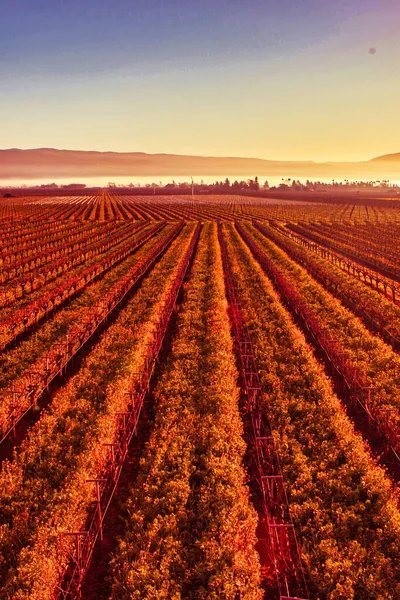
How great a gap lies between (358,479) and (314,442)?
1709 mm

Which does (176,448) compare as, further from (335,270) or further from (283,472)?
(335,270)

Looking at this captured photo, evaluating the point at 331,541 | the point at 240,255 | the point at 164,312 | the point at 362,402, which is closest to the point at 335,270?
the point at 240,255

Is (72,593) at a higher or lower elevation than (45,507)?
lower

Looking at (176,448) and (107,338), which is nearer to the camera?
(176,448)

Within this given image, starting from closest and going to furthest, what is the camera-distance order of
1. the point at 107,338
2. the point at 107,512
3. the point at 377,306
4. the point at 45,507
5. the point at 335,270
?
the point at 45,507 < the point at 107,512 < the point at 107,338 < the point at 377,306 < the point at 335,270

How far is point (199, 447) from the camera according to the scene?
1320 cm

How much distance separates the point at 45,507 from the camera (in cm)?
1066

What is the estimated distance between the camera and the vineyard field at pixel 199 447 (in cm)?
931

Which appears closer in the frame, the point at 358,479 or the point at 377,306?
the point at 358,479

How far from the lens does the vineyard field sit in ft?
30.6

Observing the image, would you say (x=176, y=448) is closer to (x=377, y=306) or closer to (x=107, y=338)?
(x=107, y=338)

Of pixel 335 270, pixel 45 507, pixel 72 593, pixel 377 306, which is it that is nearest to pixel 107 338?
pixel 45 507

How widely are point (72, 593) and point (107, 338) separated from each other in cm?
1390

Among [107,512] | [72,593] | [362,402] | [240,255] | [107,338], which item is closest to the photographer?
[72,593]
